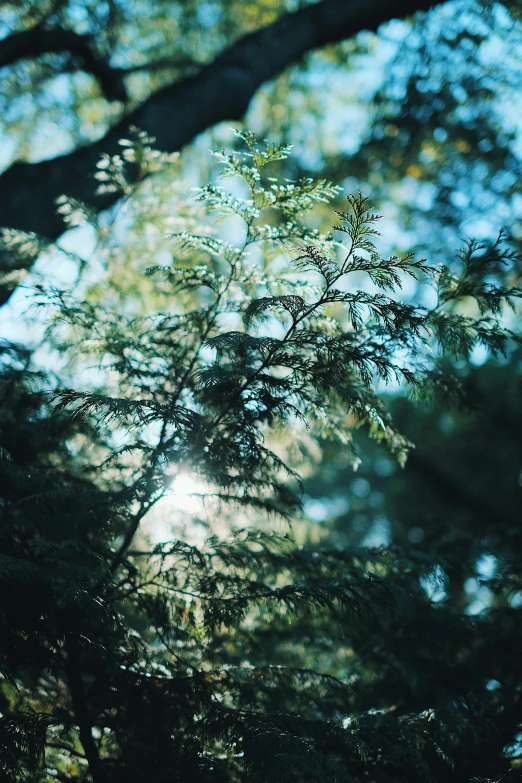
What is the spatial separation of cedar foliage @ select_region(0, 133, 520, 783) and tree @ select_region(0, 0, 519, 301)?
1.40m

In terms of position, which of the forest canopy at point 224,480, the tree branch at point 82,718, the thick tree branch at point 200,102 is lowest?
the tree branch at point 82,718

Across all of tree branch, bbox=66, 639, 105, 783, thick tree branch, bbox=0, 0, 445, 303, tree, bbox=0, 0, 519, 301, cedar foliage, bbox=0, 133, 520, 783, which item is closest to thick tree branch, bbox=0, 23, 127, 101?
tree, bbox=0, 0, 519, 301

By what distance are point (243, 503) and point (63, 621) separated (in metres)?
0.98

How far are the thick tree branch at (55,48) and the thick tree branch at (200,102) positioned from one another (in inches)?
52.7

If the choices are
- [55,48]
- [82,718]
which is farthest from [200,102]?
[82,718]

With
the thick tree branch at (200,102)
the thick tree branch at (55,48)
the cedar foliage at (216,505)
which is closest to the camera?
the cedar foliage at (216,505)

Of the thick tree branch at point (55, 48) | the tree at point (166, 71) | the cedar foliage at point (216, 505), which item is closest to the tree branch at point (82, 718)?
the cedar foliage at point (216, 505)

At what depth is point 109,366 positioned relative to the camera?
2773mm

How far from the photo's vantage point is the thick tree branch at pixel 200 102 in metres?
4.16

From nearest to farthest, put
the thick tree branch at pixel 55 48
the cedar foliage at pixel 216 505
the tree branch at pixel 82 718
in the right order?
1. the cedar foliage at pixel 216 505
2. the tree branch at pixel 82 718
3. the thick tree branch at pixel 55 48

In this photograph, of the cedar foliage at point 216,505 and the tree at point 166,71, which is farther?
the tree at point 166,71

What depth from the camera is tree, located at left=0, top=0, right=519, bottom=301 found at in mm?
4289

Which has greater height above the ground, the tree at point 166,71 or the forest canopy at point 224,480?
the tree at point 166,71

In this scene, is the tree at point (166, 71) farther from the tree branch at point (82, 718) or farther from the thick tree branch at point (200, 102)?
the tree branch at point (82, 718)
